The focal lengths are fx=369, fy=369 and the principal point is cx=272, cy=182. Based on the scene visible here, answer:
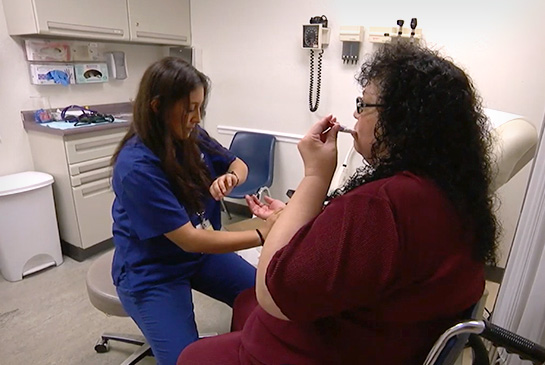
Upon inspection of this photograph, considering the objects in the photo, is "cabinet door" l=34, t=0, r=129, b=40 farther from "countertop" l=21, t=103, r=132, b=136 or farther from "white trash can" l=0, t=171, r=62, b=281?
"white trash can" l=0, t=171, r=62, b=281

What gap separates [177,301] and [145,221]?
0.31 metres

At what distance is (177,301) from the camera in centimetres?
126

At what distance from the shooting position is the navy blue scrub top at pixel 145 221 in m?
1.16

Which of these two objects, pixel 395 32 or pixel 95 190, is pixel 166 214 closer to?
pixel 95 190

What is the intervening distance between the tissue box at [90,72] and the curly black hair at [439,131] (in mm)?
2684

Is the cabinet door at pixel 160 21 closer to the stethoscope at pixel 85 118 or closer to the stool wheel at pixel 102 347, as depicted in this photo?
the stethoscope at pixel 85 118

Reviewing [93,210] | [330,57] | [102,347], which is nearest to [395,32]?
[330,57]

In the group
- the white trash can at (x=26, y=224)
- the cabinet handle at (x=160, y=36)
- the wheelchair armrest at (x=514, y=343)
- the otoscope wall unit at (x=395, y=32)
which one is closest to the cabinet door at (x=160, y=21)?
the cabinet handle at (x=160, y=36)

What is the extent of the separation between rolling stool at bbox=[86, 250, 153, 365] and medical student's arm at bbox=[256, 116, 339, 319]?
2.78ft

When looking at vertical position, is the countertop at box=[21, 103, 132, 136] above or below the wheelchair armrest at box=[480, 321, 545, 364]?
above

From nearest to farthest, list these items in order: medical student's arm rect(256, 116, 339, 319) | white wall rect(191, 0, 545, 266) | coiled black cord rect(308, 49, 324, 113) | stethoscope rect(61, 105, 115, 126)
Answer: medical student's arm rect(256, 116, 339, 319)
white wall rect(191, 0, 545, 266)
stethoscope rect(61, 105, 115, 126)
coiled black cord rect(308, 49, 324, 113)

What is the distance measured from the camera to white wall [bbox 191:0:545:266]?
2.10 meters

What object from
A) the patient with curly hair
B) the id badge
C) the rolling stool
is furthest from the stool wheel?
the patient with curly hair

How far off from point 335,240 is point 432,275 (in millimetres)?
188
